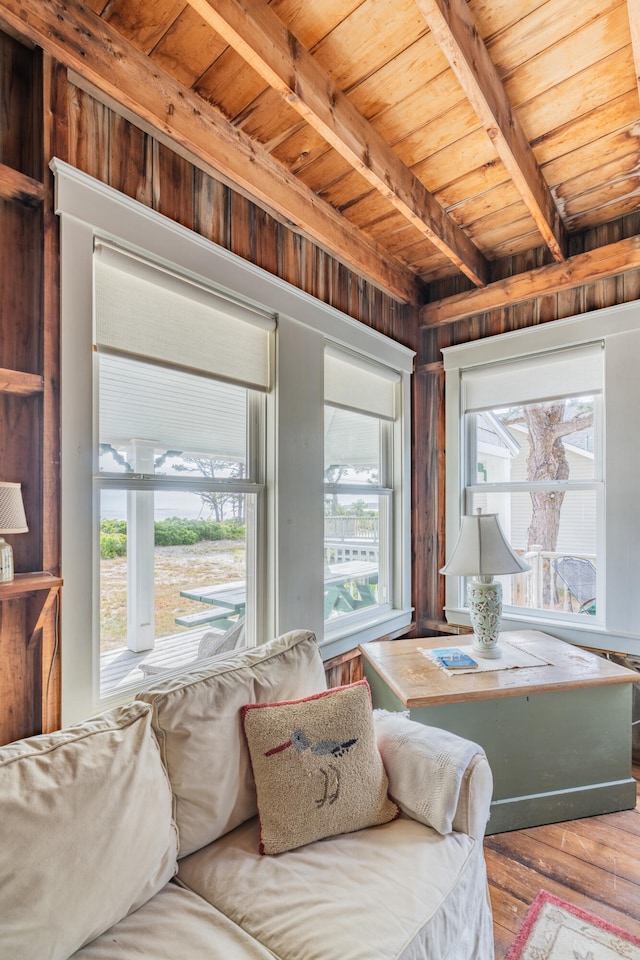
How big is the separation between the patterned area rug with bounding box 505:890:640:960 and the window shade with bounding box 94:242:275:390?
2.10 m

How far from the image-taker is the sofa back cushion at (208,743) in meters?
1.27

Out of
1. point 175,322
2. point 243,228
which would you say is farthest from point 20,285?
point 243,228

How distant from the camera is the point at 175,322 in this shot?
5.85ft

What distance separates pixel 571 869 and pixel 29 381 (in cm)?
240

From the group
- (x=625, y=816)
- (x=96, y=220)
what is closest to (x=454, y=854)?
(x=625, y=816)

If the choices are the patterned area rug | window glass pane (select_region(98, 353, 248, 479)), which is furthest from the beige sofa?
window glass pane (select_region(98, 353, 248, 479))

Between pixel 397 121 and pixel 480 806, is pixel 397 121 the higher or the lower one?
the higher one

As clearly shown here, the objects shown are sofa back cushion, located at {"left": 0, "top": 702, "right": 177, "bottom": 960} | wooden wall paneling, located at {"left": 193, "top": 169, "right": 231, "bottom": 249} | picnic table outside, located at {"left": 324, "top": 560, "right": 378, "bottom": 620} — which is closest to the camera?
sofa back cushion, located at {"left": 0, "top": 702, "right": 177, "bottom": 960}

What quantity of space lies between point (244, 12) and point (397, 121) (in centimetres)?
74

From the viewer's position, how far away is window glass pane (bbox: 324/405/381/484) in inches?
103

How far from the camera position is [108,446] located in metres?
1.63

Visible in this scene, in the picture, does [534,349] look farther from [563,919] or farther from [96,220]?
[563,919]

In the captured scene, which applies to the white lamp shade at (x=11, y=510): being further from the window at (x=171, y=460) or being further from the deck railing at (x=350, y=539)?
the deck railing at (x=350, y=539)

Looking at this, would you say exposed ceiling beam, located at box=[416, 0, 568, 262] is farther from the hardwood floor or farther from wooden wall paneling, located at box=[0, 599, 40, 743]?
the hardwood floor
